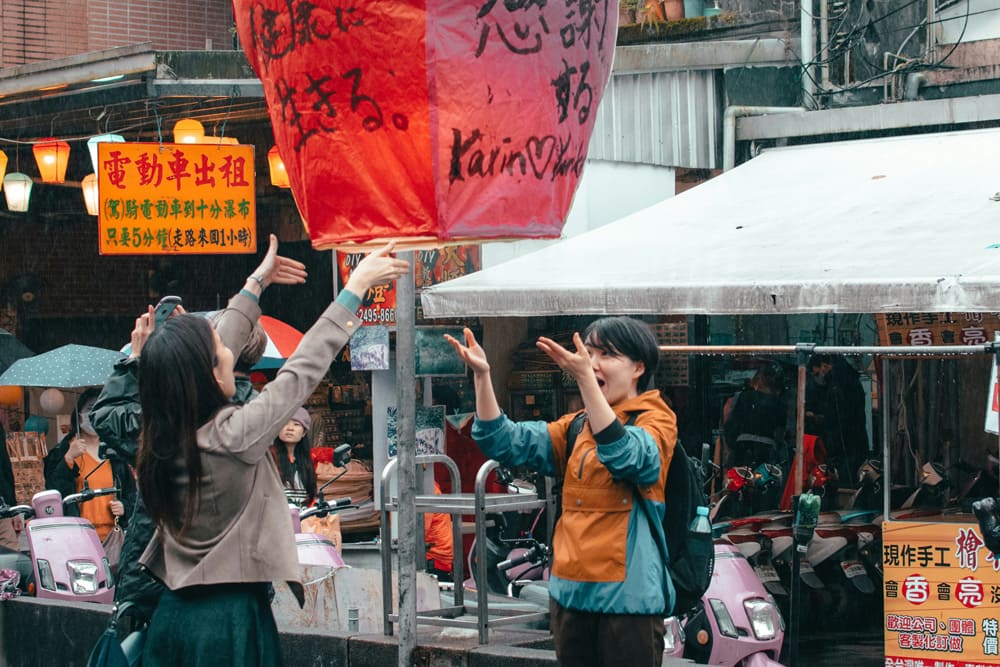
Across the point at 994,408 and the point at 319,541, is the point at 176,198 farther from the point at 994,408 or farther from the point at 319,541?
the point at 994,408

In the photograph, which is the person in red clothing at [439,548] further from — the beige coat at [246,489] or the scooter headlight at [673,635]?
the beige coat at [246,489]

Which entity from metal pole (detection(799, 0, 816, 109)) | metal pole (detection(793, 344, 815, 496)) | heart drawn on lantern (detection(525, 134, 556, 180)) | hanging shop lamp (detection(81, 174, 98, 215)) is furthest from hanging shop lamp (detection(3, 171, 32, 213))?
heart drawn on lantern (detection(525, 134, 556, 180))

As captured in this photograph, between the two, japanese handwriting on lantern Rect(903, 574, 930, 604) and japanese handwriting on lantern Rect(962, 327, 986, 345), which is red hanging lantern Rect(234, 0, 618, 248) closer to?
japanese handwriting on lantern Rect(903, 574, 930, 604)

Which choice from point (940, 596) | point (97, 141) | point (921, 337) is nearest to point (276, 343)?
point (97, 141)

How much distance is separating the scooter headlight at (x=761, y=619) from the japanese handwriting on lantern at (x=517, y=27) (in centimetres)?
398

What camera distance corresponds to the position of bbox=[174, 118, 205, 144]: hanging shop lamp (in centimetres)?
1218

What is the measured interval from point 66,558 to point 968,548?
5.64m

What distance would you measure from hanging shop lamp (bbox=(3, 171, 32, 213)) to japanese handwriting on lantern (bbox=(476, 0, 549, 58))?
10.6 m

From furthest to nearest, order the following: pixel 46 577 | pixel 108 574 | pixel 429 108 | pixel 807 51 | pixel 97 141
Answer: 1. pixel 807 51
2. pixel 97 141
3. pixel 108 574
4. pixel 46 577
5. pixel 429 108

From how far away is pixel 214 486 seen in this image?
13.9 ft

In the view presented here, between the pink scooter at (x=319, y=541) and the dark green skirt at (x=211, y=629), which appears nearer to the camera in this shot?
the dark green skirt at (x=211, y=629)

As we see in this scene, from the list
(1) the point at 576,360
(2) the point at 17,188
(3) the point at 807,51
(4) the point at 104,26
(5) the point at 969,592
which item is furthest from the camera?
(4) the point at 104,26

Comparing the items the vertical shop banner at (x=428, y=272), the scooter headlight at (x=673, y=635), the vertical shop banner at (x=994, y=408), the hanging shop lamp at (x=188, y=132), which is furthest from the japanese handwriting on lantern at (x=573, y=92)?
the hanging shop lamp at (x=188, y=132)

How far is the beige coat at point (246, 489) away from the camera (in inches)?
165
